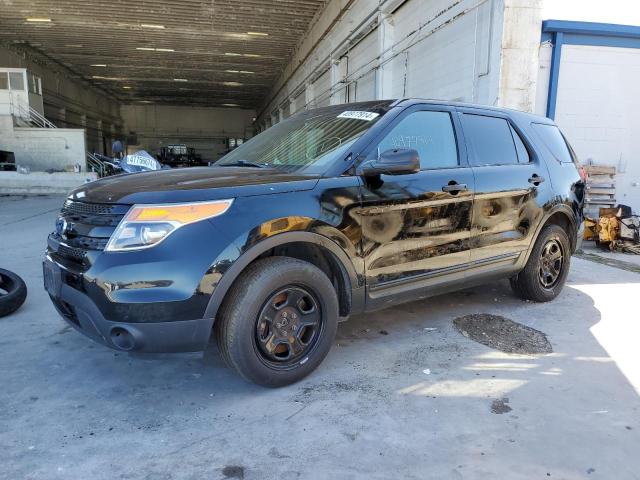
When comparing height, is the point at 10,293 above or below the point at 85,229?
below

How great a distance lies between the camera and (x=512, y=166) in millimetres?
4035

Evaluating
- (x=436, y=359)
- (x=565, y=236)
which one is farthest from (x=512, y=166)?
(x=436, y=359)

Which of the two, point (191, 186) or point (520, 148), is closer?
point (191, 186)

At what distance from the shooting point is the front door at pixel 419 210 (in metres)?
3.08

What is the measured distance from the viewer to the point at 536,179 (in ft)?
13.8

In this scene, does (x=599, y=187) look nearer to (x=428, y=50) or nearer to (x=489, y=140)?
(x=428, y=50)

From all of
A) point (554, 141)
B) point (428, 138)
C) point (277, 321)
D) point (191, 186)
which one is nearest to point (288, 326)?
point (277, 321)

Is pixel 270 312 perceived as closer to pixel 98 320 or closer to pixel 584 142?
pixel 98 320

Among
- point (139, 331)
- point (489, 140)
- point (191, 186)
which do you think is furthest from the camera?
point (489, 140)

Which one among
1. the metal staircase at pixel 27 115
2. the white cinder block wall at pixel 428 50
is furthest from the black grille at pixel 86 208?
the metal staircase at pixel 27 115

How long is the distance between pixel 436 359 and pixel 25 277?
15.2 ft

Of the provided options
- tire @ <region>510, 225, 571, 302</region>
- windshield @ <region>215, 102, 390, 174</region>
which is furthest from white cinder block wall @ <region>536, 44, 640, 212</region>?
windshield @ <region>215, 102, 390, 174</region>

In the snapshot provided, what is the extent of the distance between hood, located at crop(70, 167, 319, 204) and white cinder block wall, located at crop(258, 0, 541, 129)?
5.92 meters

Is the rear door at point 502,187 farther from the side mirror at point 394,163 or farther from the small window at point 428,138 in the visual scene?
the side mirror at point 394,163
